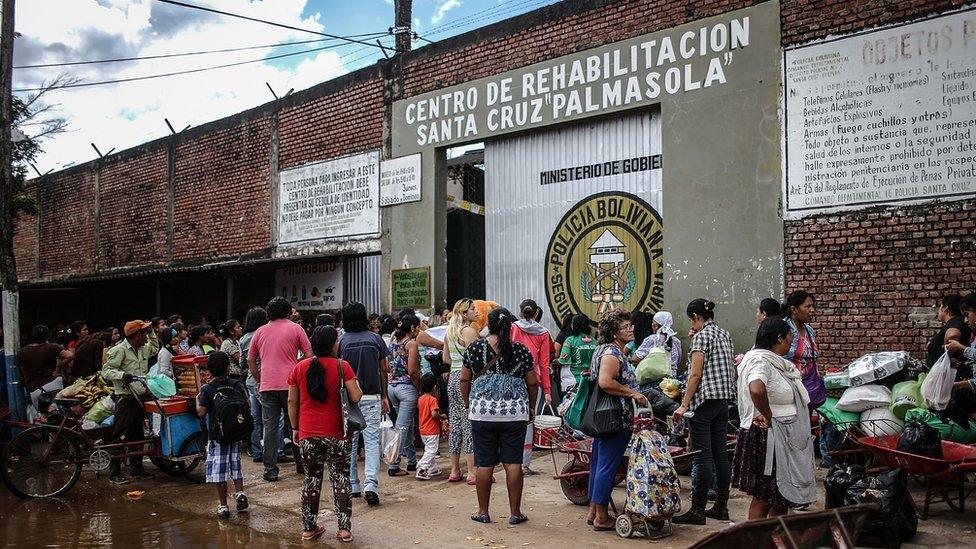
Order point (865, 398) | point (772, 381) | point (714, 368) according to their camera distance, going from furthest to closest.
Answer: point (865, 398)
point (714, 368)
point (772, 381)

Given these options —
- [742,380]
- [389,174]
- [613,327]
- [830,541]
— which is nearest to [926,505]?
[742,380]

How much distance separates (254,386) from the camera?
9.68 metres

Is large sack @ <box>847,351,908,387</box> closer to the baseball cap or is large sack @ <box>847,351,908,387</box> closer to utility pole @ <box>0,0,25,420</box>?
the baseball cap

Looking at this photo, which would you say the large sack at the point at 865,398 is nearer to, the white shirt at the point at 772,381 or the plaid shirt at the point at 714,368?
the plaid shirt at the point at 714,368

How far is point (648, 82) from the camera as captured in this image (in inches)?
434

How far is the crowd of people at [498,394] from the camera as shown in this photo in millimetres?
5504

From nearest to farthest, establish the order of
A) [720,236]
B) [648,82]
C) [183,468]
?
[183,468] → [720,236] → [648,82]

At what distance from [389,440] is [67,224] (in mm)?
20465

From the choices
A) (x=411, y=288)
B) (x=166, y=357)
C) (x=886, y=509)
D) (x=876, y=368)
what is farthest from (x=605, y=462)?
(x=411, y=288)

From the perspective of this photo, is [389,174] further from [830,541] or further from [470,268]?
[830,541]

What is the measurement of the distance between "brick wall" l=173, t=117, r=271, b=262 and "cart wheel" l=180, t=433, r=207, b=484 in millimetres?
8846

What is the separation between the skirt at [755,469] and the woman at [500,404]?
171 cm

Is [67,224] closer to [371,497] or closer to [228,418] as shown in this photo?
[228,418]

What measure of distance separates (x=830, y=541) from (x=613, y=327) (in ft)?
9.79
